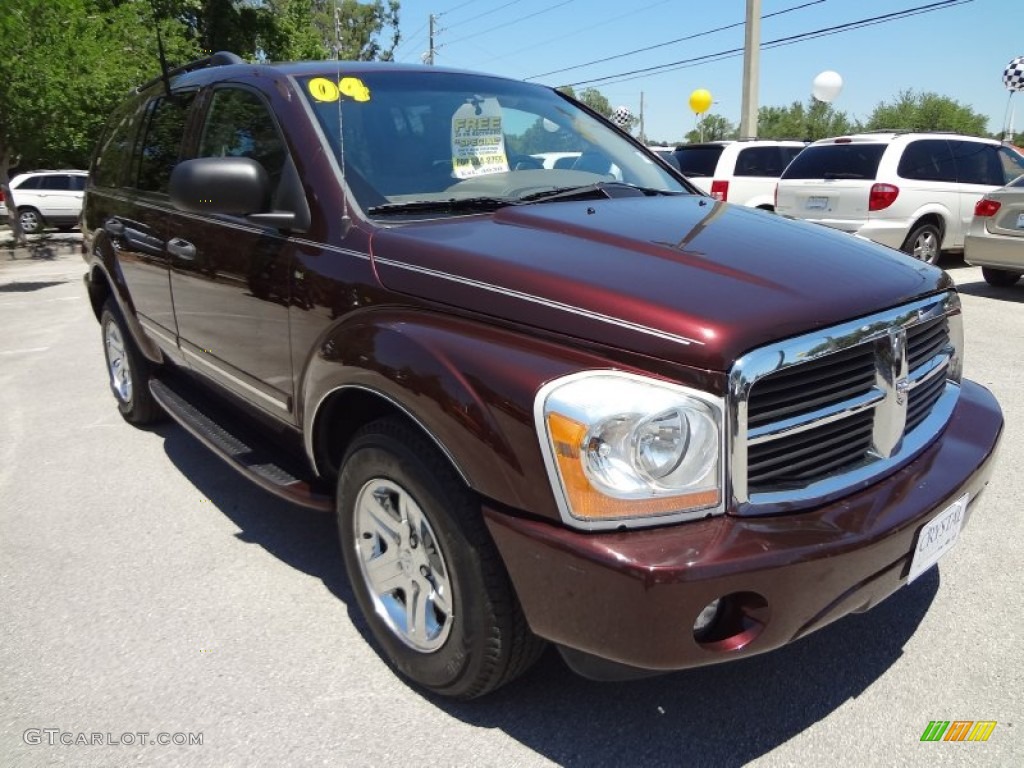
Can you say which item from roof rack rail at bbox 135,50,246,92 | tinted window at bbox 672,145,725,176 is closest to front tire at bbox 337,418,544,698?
roof rack rail at bbox 135,50,246,92

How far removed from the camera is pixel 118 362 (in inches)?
202

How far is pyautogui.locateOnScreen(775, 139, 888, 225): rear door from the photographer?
9547mm

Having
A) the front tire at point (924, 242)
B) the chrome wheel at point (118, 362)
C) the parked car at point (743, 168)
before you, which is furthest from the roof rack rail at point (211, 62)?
the parked car at point (743, 168)

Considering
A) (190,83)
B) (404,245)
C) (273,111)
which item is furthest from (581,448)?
(190,83)

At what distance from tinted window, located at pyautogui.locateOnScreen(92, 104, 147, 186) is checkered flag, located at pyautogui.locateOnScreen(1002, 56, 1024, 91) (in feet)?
99.2

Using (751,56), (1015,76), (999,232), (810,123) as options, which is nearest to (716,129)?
(810,123)

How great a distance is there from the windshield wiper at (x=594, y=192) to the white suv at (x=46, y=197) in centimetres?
2011

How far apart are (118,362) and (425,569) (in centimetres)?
367

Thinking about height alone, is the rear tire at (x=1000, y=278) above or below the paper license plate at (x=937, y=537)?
below

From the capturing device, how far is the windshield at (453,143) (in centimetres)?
274

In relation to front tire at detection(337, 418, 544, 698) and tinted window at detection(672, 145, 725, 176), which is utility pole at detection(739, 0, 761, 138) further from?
front tire at detection(337, 418, 544, 698)

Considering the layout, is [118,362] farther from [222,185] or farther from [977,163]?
[977,163]

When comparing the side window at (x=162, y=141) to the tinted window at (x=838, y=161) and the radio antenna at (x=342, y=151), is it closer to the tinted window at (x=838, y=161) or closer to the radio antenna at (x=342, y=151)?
the radio antenna at (x=342, y=151)

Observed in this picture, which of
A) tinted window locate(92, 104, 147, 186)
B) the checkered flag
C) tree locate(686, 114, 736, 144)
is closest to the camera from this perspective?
tinted window locate(92, 104, 147, 186)
